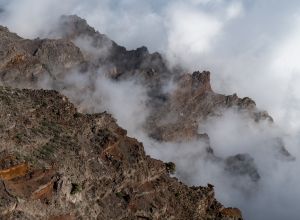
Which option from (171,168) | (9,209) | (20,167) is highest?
(171,168)

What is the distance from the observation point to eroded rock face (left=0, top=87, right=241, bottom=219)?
81625mm

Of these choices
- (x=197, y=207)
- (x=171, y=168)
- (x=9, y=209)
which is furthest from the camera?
(x=171, y=168)

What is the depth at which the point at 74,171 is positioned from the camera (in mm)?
89500

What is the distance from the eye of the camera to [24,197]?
78.7 m

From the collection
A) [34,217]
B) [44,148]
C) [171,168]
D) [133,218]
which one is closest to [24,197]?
[34,217]

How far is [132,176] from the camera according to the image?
99.0m

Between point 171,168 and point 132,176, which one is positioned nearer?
point 132,176

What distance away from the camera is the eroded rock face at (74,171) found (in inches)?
3214

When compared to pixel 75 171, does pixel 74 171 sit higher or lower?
lower

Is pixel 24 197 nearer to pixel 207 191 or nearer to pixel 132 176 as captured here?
pixel 132 176

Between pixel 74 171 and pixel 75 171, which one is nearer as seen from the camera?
pixel 74 171

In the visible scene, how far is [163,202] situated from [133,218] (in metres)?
8.03

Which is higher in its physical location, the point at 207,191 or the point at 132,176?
the point at 207,191

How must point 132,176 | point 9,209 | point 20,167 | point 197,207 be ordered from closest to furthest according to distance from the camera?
point 9,209 → point 20,167 → point 132,176 → point 197,207
